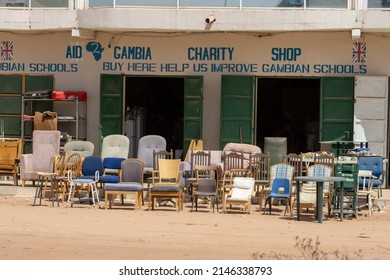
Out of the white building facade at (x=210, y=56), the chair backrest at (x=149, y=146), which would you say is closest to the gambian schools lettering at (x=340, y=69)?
the white building facade at (x=210, y=56)

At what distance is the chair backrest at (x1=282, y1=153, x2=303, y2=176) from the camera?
818 inches

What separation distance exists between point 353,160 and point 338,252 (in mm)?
5416

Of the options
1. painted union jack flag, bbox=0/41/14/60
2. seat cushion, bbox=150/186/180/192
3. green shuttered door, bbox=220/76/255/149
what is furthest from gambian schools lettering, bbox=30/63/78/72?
seat cushion, bbox=150/186/180/192

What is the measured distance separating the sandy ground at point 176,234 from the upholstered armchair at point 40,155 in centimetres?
121

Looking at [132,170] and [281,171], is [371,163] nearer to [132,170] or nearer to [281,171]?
[281,171]

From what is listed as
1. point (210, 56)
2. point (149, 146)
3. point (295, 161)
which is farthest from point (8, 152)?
point (295, 161)

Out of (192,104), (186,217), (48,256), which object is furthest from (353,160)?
(48,256)

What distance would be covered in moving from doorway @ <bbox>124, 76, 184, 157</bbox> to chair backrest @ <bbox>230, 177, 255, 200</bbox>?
5.36 m

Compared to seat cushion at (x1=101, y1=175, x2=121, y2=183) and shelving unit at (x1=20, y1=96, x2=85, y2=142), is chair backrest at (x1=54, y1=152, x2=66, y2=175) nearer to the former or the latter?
seat cushion at (x1=101, y1=175, x2=121, y2=183)

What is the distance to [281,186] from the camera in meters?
19.7

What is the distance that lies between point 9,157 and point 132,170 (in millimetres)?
3879

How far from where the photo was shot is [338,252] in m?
14.6

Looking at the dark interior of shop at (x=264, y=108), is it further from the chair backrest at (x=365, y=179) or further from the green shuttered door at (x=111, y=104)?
the chair backrest at (x=365, y=179)

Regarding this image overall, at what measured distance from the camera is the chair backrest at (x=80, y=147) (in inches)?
880
